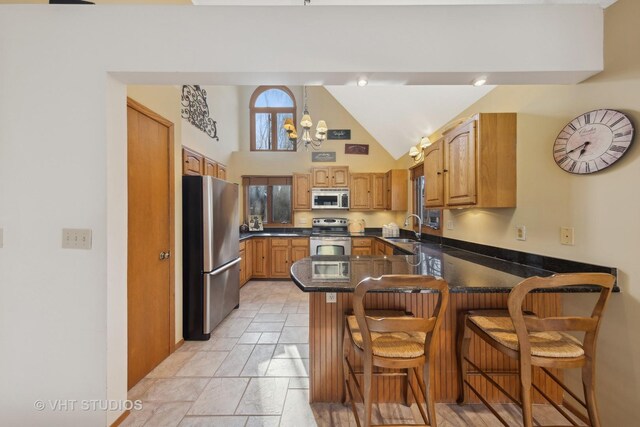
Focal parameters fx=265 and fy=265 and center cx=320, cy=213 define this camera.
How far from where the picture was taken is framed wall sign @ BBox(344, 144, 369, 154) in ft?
18.4

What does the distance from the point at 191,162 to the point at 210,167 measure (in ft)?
2.53

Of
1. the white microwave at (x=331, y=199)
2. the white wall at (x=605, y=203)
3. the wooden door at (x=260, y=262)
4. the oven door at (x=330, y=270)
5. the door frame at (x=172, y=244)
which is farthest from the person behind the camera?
the white microwave at (x=331, y=199)

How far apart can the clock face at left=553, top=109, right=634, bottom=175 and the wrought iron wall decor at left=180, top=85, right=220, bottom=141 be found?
342cm

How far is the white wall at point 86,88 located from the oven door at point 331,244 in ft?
12.1

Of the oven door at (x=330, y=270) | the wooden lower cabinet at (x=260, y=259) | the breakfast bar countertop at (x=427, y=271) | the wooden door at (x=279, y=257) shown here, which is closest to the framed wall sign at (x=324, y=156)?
the wooden door at (x=279, y=257)

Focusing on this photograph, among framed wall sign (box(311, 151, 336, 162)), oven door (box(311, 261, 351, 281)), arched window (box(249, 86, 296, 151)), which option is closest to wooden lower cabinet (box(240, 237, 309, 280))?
framed wall sign (box(311, 151, 336, 162))

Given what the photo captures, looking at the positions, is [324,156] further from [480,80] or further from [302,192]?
[480,80]

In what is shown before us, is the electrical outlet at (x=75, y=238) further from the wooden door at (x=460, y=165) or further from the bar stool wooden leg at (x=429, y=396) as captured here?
the wooden door at (x=460, y=165)

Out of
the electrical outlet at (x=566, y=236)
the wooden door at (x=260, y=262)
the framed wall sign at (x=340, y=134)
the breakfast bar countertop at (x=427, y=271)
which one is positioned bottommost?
the wooden door at (x=260, y=262)

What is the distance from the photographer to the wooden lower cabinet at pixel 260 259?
514 cm

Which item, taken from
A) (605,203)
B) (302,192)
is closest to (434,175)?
(605,203)

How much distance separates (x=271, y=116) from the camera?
19.1 feet

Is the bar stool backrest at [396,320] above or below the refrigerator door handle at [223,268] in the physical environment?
above

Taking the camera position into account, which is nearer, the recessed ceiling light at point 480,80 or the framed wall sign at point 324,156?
the recessed ceiling light at point 480,80
